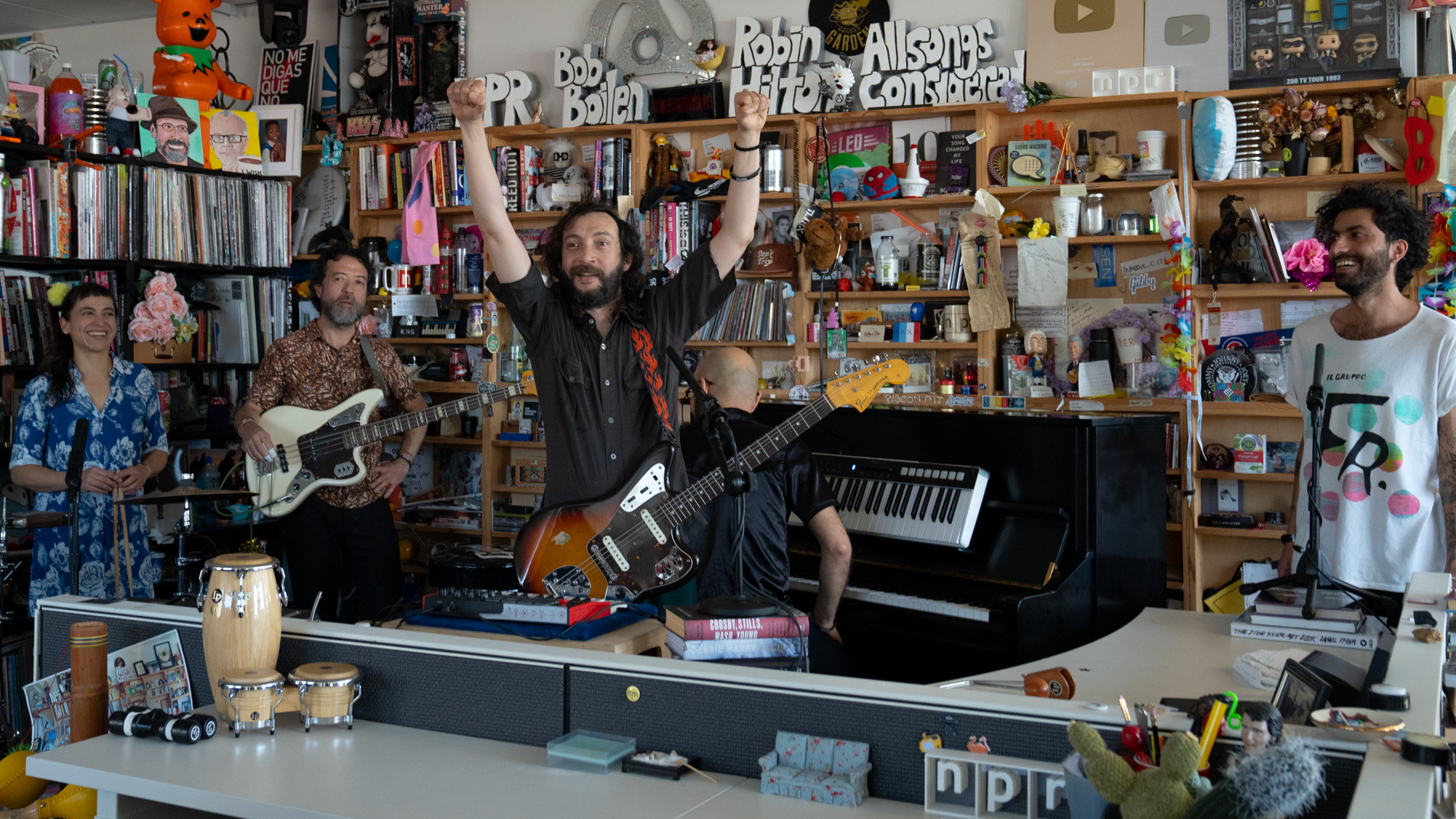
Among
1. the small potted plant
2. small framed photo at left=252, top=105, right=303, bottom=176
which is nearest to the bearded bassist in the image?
small framed photo at left=252, top=105, right=303, bottom=176

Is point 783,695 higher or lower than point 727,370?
lower

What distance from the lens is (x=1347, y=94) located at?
417 cm

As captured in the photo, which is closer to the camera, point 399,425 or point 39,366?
point 399,425

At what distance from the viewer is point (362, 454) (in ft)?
12.1

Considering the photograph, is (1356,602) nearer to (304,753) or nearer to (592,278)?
(592,278)

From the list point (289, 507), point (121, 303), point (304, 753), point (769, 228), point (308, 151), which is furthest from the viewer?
point (308, 151)

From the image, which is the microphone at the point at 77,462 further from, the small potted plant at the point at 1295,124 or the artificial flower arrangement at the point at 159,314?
the small potted plant at the point at 1295,124

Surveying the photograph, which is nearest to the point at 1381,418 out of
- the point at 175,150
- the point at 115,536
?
the point at 115,536

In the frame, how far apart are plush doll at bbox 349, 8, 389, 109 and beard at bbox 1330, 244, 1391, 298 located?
15.2 feet

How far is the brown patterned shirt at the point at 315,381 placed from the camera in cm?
366

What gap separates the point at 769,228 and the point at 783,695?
377 centimetres

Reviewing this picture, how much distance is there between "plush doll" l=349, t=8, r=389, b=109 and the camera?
5.81m

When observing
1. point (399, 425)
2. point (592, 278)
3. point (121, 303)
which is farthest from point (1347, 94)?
point (121, 303)

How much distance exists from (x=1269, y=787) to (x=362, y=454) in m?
3.22
